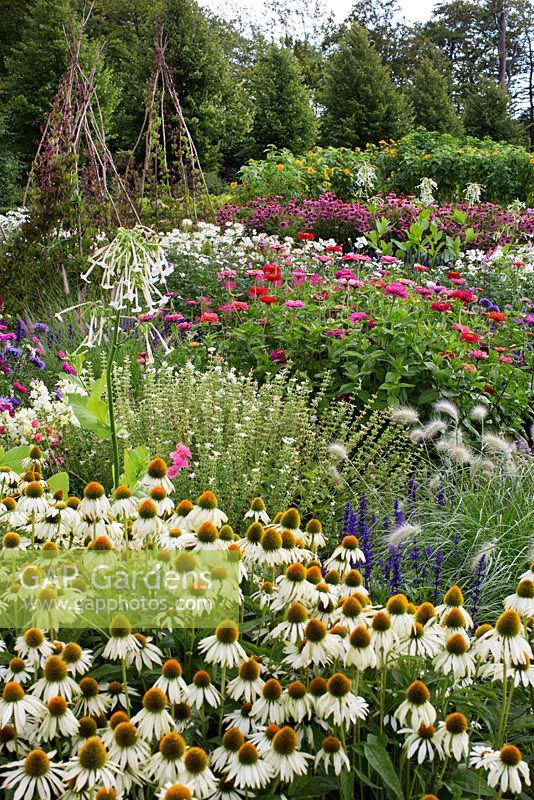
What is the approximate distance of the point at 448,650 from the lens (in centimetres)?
136

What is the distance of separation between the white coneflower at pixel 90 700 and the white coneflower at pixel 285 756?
12.2 inches

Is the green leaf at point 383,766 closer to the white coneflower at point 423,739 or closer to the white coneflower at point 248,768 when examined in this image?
the white coneflower at point 423,739

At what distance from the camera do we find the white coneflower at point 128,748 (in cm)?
121

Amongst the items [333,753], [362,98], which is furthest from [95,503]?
[362,98]

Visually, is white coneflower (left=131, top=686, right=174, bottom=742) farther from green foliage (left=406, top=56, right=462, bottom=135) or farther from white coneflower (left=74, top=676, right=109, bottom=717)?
green foliage (left=406, top=56, right=462, bottom=135)

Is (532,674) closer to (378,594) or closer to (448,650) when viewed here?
(448,650)

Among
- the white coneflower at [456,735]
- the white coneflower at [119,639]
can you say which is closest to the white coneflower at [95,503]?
the white coneflower at [119,639]

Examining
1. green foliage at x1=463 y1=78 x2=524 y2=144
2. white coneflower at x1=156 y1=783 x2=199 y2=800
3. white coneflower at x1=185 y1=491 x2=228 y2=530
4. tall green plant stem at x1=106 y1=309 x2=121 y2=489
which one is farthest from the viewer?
green foliage at x1=463 y1=78 x2=524 y2=144

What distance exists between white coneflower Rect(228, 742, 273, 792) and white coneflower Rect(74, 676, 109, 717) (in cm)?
27

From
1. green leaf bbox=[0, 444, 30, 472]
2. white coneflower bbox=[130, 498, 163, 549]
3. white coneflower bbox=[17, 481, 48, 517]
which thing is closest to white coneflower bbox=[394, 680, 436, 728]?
white coneflower bbox=[130, 498, 163, 549]

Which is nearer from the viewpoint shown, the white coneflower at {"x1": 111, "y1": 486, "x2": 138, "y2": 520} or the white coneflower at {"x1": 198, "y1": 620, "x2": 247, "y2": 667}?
the white coneflower at {"x1": 198, "y1": 620, "x2": 247, "y2": 667}

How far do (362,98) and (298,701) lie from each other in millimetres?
17497

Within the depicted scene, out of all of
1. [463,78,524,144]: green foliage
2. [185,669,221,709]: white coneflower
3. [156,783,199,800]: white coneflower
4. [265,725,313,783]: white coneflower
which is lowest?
[265,725,313,783]: white coneflower

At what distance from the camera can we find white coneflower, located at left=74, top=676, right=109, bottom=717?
4.45 feet
